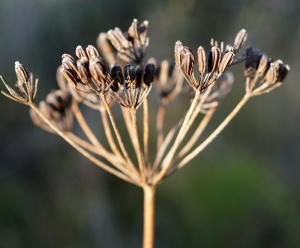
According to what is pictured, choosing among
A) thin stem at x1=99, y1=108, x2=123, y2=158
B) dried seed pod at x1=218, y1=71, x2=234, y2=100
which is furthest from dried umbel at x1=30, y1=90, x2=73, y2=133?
dried seed pod at x1=218, y1=71, x2=234, y2=100

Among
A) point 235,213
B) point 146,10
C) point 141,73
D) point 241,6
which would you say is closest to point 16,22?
point 146,10

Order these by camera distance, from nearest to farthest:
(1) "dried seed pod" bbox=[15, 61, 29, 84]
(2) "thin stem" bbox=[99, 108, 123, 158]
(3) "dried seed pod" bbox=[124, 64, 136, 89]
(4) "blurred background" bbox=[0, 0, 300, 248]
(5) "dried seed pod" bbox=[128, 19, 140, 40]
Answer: (3) "dried seed pod" bbox=[124, 64, 136, 89]
(1) "dried seed pod" bbox=[15, 61, 29, 84]
(5) "dried seed pod" bbox=[128, 19, 140, 40]
(2) "thin stem" bbox=[99, 108, 123, 158]
(4) "blurred background" bbox=[0, 0, 300, 248]

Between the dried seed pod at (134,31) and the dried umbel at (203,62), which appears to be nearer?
the dried umbel at (203,62)

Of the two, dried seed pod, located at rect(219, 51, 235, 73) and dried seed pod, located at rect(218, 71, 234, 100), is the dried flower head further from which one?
dried seed pod, located at rect(219, 51, 235, 73)

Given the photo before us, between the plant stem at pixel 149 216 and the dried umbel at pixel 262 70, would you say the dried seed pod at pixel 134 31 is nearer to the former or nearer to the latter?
the dried umbel at pixel 262 70

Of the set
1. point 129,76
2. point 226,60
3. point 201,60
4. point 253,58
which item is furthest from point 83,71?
point 253,58

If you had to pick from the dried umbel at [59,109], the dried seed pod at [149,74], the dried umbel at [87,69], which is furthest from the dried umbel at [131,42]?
the dried umbel at [59,109]

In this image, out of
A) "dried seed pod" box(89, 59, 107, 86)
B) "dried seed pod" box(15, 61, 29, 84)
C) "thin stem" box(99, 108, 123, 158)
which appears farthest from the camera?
"thin stem" box(99, 108, 123, 158)

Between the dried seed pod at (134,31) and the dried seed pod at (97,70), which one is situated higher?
the dried seed pod at (134,31)
